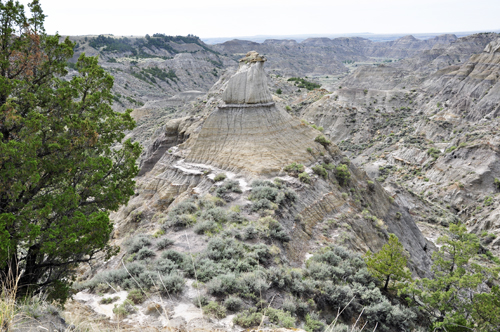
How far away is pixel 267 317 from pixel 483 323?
30.3 ft

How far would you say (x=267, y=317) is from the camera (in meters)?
9.14

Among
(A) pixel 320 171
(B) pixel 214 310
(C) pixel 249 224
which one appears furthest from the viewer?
(A) pixel 320 171

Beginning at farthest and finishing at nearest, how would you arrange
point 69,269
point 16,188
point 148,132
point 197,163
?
point 148,132
point 197,163
point 69,269
point 16,188

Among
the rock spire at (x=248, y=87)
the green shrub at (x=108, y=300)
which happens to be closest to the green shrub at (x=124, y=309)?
the green shrub at (x=108, y=300)

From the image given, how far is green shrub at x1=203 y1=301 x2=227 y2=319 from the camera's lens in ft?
30.2

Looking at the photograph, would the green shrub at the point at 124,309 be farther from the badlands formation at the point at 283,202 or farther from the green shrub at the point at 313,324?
the green shrub at the point at 313,324

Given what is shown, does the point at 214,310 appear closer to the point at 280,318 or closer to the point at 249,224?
the point at 280,318

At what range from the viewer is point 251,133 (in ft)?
82.2

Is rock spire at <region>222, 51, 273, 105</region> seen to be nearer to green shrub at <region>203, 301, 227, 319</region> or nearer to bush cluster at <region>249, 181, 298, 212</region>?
bush cluster at <region>249, 181, 298, 212</region>

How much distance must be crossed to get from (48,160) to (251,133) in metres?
17.7

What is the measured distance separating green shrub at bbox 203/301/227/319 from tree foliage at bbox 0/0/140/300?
3525 millimetres

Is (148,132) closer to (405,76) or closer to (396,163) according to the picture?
(396,163)

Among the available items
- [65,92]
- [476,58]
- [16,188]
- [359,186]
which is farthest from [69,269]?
[476,58]

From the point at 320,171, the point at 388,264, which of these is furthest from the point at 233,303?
the point at 320,171
